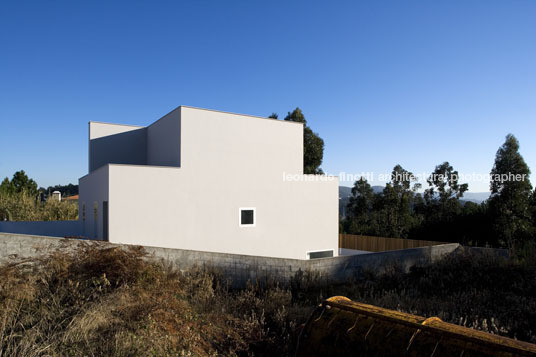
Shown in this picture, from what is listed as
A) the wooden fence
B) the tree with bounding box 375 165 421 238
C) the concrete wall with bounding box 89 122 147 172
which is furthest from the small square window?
the tree with bounding box 375 165 421 238

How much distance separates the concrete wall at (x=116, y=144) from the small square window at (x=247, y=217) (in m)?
6.46

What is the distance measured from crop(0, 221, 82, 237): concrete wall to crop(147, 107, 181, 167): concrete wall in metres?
4.40

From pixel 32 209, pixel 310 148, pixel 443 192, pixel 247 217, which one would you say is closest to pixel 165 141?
pixel 247 217

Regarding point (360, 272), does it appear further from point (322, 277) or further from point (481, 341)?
point (481, 341)

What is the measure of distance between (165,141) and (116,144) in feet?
12.1

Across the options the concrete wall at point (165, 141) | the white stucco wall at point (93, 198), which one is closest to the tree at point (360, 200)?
the concrete wall at point (165, 141)

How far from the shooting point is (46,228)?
47.1ft

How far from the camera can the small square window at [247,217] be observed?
1339cm

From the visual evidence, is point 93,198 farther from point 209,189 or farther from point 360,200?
point 360,200

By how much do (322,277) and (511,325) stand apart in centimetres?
453

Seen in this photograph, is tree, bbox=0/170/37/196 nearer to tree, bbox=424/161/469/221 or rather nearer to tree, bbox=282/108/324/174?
tree, bbox=282/108/324/174

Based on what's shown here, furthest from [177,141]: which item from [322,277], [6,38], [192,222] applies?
[322,277]

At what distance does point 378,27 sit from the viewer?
11266 millimetres

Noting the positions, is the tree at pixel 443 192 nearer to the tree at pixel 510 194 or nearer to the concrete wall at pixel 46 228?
the tree at pixel 510 194
